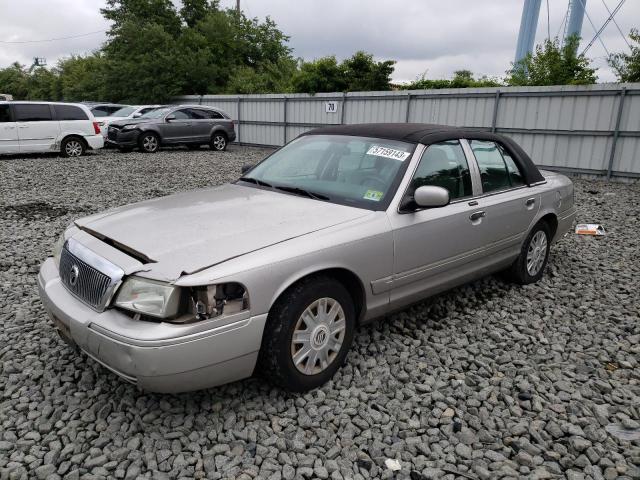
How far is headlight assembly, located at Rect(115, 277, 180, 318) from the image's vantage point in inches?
91.9

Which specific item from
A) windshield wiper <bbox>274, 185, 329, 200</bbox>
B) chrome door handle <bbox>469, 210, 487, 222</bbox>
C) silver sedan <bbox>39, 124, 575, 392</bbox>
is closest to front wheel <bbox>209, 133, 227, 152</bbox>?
silver sedan <bbox>39, 124, 575, 392</bbox>

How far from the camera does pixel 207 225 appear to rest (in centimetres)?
290

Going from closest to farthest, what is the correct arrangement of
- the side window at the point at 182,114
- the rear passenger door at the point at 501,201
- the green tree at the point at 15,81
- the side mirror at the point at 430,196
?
the side mirror at the point at 430,196 < the rear passenger door at the point at 501,201 < the side window at the point at 182,114 < the green tree at the point at 15,81

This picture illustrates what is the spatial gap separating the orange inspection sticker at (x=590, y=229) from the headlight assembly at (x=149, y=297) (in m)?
6.18

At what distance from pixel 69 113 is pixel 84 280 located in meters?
12.9

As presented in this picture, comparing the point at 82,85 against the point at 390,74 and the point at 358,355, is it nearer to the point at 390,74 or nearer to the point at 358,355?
the point at 390,74

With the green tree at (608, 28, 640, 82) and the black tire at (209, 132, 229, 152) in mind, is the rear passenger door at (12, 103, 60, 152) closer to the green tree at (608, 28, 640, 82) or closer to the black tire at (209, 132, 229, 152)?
the black tire at (209, 132, 229, 152)

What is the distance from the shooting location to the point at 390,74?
21.2 meters

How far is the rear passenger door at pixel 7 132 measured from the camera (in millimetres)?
12703

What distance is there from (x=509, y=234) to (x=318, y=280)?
2.21 meters

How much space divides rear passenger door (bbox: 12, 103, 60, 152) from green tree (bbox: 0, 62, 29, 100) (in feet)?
182

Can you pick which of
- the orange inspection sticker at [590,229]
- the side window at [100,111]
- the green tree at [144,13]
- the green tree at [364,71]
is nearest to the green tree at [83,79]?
the green tree at [144,13]

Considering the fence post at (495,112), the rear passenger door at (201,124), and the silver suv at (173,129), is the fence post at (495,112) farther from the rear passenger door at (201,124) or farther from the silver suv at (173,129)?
the rear passenger door at (201,124)

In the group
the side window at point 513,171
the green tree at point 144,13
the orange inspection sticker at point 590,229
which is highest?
the green tree at point 144,13
